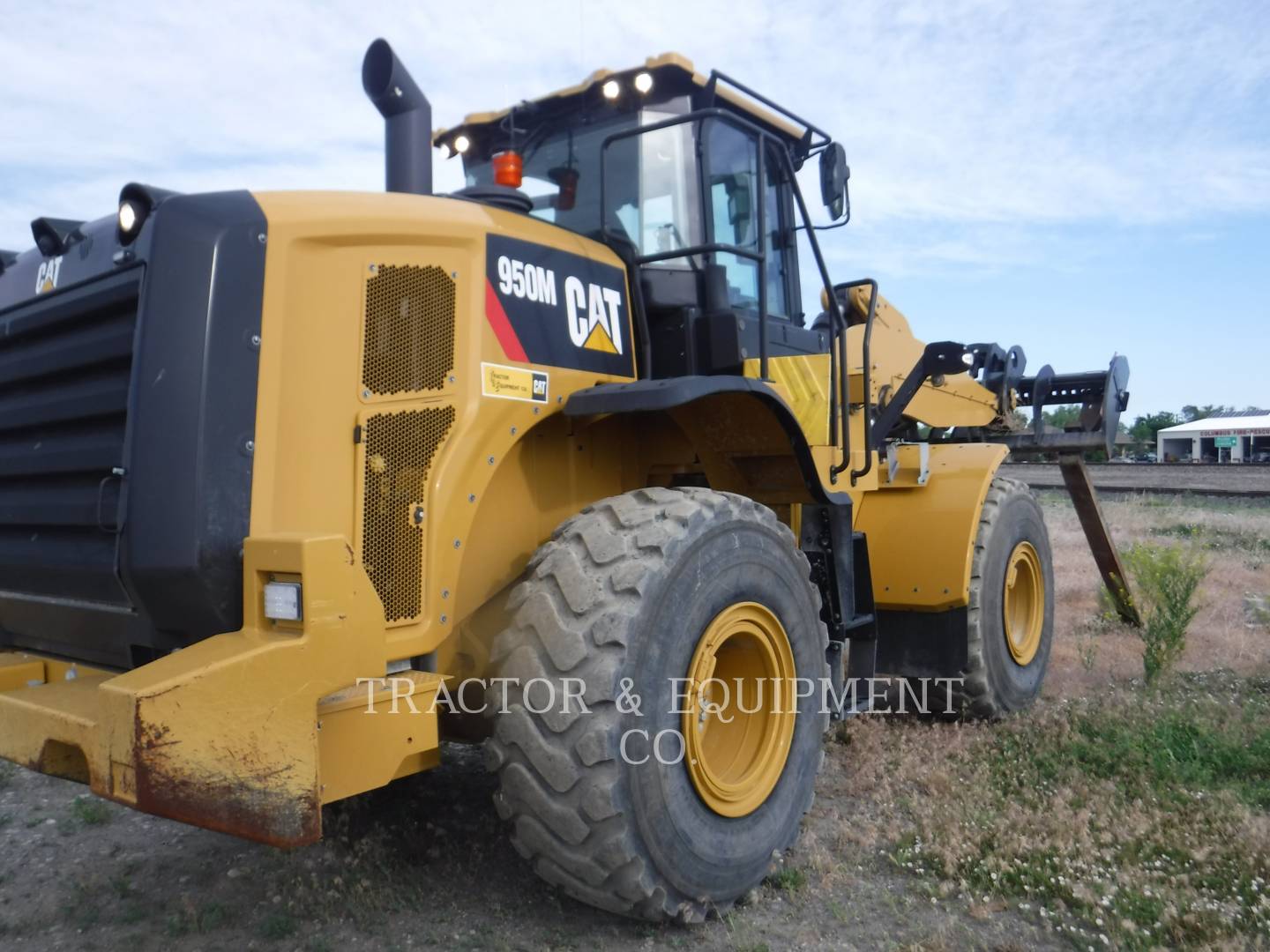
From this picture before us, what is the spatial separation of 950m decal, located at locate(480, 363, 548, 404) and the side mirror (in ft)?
6.63

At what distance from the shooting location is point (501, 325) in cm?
325

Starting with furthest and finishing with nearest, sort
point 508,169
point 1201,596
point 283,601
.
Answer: point 1201,596, point 508,169, point 283,601

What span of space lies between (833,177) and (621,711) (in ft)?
9.36

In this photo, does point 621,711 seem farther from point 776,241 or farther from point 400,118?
point 776,241

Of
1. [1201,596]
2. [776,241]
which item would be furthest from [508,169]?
[1201,596]

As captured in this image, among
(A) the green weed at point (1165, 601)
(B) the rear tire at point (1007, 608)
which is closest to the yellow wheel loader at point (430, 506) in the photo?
(B) the rear tire at point (1007, 608)

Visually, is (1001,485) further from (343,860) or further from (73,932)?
(73,932)

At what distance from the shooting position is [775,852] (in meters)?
3.57

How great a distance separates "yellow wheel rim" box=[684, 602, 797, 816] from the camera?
3.59 m

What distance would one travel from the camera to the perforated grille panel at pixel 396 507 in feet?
9.78

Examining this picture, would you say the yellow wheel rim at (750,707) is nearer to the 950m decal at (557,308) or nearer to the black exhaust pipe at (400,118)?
the 950m decal at (557,308)

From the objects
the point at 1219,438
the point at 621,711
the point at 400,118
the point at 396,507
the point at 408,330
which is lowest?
the point at 621,711

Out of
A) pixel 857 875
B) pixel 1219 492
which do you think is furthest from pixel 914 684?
pixel 1219 492

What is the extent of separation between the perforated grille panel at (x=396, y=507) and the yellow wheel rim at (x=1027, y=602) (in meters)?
4.31
